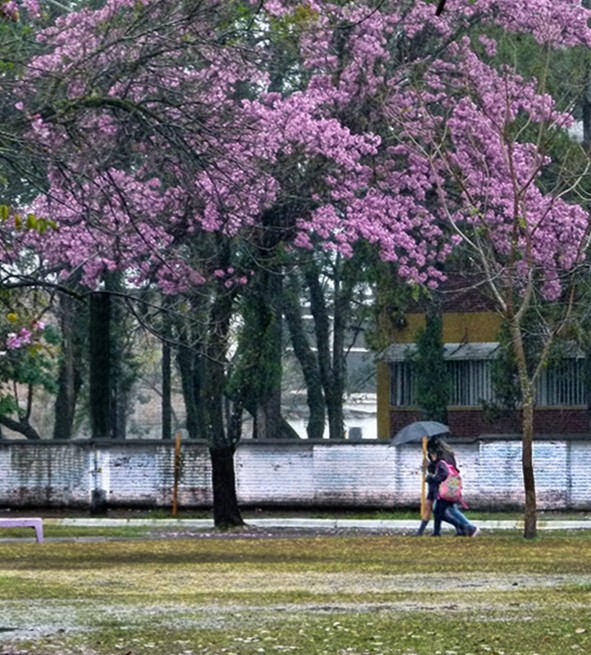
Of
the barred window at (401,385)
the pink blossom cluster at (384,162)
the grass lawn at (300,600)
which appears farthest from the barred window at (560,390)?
the grass lawn at (300,600)

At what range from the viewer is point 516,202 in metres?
23.9

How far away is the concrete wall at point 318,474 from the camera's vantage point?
36875 millimetres

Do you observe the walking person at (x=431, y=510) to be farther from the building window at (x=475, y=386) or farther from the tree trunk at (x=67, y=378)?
the building window at (x=475, y=386)

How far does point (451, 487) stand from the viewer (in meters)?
26.9

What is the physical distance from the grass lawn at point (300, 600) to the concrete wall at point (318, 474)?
1279 cm

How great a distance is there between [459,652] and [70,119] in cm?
654

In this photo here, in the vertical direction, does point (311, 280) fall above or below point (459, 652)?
above

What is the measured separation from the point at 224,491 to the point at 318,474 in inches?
272

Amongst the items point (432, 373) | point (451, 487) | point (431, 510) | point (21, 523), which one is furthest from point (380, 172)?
point (432, 373)

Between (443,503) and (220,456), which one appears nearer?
(443,503)

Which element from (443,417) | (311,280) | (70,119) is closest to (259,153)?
(70,119)

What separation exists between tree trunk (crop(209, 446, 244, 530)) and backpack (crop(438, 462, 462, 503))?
5303mm

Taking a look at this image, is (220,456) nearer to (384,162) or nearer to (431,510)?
(431,510)

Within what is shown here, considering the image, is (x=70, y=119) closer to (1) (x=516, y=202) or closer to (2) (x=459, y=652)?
(2) (x=459, y=652)
